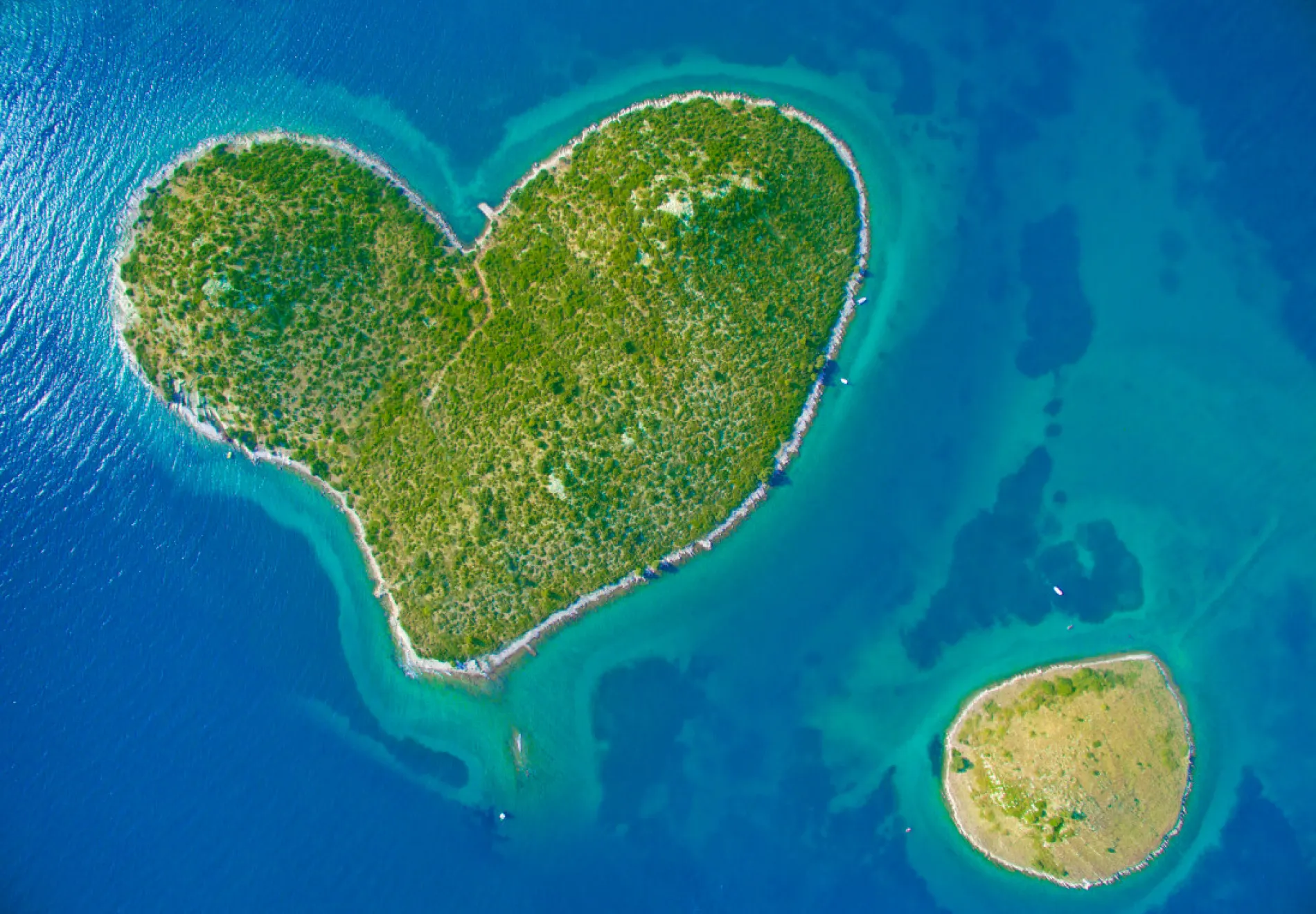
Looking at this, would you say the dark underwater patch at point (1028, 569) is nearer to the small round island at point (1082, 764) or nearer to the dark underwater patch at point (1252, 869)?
the small round island at point (1082, 764)

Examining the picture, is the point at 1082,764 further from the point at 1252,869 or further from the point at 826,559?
the point at 826,559

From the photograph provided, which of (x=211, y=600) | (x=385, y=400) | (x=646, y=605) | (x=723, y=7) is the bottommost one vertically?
(x=646, y=605)

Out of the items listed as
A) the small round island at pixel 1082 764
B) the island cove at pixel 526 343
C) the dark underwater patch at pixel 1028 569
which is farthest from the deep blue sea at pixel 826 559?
the island cove at pixel 526 343

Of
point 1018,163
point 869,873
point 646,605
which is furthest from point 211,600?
point 1018,163

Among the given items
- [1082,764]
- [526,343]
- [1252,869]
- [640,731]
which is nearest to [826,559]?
[640,731]

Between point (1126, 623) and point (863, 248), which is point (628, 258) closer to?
point (863, 248)

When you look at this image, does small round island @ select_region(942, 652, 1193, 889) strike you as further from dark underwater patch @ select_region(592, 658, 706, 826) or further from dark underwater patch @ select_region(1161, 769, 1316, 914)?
dark underwater patch @ select_region(592, 658, 706, 826)
